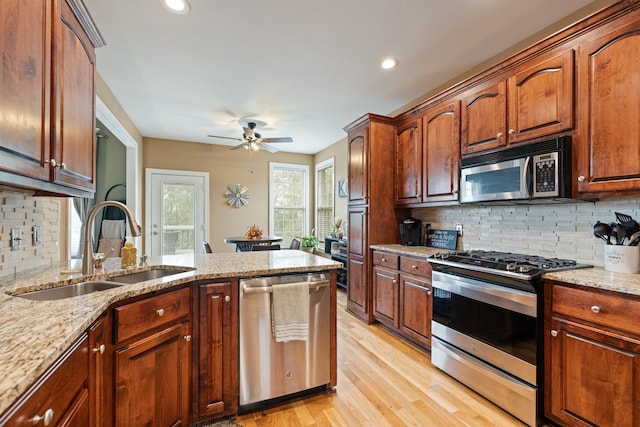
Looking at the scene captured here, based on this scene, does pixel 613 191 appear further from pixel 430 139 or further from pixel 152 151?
pixel 152 151

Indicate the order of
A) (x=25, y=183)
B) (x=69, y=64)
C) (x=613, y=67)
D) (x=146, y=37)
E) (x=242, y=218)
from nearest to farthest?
(x=25, y=183) → (x=69, y=64) → (x=613, y=67) → (x=146, y=37) → (x=242, y=218)

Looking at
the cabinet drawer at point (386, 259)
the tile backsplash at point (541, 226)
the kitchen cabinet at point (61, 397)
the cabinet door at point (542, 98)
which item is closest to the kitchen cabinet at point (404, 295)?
the cabinet drawer at point (386, 259)

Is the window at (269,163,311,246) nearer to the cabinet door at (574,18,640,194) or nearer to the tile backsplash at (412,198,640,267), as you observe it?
the tile backsplash at (412,198,640,267)

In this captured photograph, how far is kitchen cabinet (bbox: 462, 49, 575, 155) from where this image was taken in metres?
1.94

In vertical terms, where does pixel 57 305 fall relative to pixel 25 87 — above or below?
below

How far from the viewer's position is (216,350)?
175 centimetres

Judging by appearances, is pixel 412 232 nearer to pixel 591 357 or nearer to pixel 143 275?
pixel 591 357

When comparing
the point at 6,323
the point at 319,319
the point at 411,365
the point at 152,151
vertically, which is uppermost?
the point at 152,151

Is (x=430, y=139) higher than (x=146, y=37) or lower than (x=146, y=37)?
lower

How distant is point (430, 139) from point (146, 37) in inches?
107

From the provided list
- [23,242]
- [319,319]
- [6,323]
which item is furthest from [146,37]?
[319,319]

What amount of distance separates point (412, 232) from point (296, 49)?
227 cm

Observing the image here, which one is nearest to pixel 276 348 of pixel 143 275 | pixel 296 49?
pixel 143 275

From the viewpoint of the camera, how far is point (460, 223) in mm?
3057
